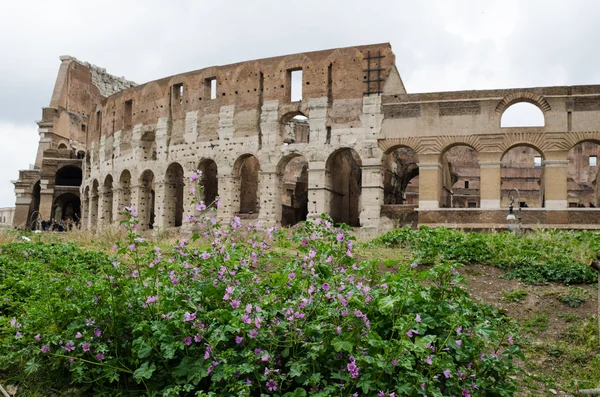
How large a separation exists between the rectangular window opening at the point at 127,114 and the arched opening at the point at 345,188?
10.8 meters

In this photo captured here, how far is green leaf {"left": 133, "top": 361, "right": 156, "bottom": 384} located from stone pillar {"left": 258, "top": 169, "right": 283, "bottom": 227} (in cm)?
1623

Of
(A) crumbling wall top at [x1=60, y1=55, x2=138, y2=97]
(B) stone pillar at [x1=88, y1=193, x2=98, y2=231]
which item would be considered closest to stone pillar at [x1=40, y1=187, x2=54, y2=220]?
(B) stone pillar at [x1=88, y1=193, x2=98, y2=231]

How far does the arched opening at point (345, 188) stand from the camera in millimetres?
21688

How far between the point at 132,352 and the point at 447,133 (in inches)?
635

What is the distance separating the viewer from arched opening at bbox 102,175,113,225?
27.8 metres

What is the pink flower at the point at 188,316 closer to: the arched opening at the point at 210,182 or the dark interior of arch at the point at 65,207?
the arched opening at the point at 210,182

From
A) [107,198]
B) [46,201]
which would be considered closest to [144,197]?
[107,198]

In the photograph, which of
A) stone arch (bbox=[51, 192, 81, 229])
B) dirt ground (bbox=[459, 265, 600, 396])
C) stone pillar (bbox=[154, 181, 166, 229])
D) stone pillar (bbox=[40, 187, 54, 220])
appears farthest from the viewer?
stone arch (bbox=[51, 192, 81, 229])

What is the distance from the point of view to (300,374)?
149 inches

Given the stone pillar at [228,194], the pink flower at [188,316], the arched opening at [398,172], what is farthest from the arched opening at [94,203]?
the pink flower at [188,316]

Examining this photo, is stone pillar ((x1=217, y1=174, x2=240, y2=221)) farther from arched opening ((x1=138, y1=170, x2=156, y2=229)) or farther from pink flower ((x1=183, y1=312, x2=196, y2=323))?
pink flower ((x1=183, y1=312, x2=196, y2=323))

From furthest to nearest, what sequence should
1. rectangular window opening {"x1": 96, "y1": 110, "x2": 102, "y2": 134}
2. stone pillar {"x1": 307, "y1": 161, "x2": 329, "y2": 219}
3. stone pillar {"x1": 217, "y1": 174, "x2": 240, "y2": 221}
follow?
rectangular window opening {"x1": 96, "y1": 110, "x2": 102, "y2": 134} → stone pillar {"x1": 217, "y1": 174, "x2": 240, "y2": 221} → stone pillar {"x1": 307, "y1": 161, "x2": 329, "y2": 219}

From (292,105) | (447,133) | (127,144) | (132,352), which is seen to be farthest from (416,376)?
(127,144)

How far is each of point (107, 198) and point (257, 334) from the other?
25.9m
